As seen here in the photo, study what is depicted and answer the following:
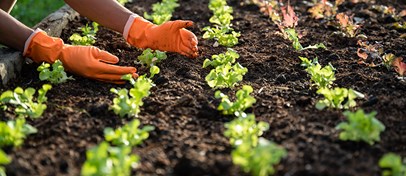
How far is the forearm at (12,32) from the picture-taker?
336 cm

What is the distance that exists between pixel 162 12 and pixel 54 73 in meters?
1.67

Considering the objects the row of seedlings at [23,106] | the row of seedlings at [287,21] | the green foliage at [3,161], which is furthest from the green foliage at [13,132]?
the row of seedlings at [287,21]

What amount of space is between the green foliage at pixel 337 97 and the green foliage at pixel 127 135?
2.71 feet

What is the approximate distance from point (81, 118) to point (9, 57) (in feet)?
2.96

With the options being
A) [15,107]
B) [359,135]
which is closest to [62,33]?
[15,107]

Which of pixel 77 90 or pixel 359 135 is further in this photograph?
pixel 77 90

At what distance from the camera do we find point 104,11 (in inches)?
145

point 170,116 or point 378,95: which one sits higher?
point 378,95

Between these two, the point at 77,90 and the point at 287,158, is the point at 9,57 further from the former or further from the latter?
the point at 287,158

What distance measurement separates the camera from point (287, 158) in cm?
219

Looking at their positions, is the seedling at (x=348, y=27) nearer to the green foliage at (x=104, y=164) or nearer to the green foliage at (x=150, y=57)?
the green foliage at (x=150, y=57)

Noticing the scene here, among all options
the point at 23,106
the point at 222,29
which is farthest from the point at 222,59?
the point at 23,106

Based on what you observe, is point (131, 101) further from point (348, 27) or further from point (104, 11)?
point (348, 27)

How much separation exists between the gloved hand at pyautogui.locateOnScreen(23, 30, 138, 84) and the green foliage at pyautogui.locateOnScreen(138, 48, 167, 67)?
0.68 ft
